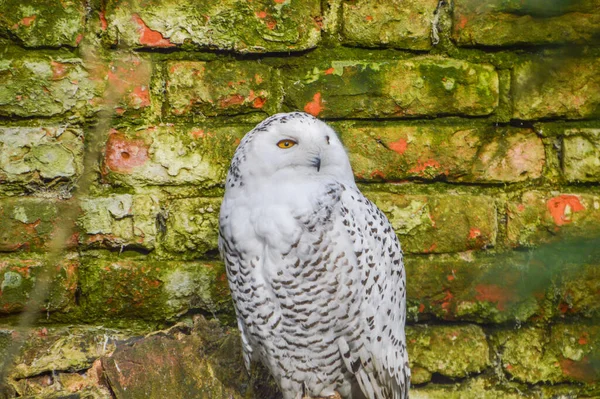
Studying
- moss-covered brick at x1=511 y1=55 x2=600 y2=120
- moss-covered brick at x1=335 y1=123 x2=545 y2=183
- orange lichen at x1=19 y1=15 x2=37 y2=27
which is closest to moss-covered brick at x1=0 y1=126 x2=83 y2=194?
orange lichen at x1=19 y1=15 x2=37 y2=27

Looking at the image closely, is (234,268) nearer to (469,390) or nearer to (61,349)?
(61,349)

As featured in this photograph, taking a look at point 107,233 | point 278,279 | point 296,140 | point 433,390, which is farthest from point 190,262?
point 433,390

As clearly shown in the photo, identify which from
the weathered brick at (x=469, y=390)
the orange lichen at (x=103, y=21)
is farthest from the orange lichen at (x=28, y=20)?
the weathered brick at (x=469, y=390)

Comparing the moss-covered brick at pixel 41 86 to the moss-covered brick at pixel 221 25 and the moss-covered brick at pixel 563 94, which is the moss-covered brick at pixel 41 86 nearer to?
the moss-covered brick at pixel 221 25

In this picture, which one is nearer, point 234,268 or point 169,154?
point 234,268

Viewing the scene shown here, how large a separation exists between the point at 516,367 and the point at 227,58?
1109 millimetres

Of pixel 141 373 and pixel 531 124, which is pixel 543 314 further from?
pixel 141 373

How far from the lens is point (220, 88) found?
1.70 metres

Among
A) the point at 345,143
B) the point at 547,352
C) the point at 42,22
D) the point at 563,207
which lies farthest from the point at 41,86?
the point at 547,352

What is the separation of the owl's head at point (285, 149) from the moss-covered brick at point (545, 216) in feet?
1.92

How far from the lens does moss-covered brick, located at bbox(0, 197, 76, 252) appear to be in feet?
5.41

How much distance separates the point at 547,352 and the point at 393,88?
31.8 inches

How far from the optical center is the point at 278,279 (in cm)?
142

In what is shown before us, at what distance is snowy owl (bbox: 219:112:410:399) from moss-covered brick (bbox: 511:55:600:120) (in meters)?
0.54
